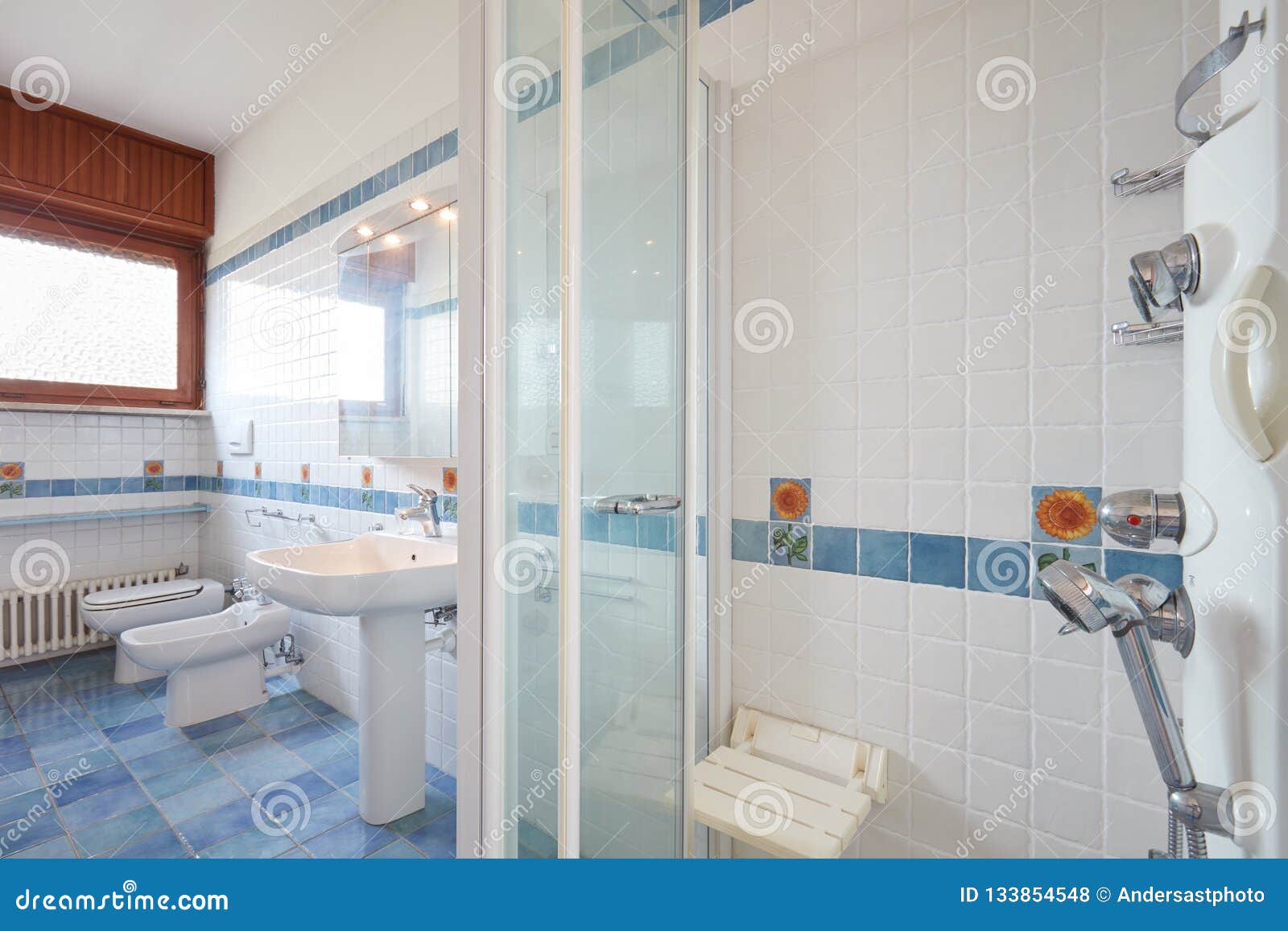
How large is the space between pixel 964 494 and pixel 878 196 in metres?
0.60

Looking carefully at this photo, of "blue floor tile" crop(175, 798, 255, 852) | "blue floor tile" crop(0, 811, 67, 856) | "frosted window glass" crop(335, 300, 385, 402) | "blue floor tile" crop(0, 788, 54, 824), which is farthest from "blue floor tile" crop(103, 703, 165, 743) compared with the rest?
"frosted window glass" crop(335, 300, 385, 402)

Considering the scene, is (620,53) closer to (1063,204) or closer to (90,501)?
(1063,204)

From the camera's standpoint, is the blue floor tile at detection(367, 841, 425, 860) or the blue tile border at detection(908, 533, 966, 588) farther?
the blue floor tile at detection(367, 841, 425, 860)

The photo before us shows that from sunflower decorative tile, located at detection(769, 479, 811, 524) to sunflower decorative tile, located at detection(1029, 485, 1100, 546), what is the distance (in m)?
0.41

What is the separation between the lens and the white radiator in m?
2.75

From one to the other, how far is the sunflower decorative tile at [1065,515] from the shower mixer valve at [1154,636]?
0.94ft

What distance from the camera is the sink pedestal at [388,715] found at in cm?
168

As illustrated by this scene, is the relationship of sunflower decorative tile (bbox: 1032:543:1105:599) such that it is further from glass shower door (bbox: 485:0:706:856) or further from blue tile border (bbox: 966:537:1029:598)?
glass shower door (bbox: 485:0:706:856)

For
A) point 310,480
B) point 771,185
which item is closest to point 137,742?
point 310,480

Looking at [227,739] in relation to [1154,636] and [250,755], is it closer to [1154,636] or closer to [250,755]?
[250,755]

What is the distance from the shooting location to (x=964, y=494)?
110 centimetres

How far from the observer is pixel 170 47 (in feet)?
7.70

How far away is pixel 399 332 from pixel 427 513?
62cm

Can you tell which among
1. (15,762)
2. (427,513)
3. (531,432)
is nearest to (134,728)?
(15,762)
